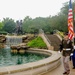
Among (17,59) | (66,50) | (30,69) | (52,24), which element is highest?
(52,24)

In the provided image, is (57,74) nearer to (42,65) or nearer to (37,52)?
(42,65)

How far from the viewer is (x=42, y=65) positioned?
807 cm

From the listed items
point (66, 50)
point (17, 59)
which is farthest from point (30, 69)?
point (17, 59)

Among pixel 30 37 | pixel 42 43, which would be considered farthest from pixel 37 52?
pixel 30 37

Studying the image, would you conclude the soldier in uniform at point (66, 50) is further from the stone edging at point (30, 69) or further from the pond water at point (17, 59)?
the pond water at point (17, 59)

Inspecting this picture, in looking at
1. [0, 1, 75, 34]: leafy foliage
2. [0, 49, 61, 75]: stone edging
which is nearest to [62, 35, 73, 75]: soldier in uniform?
[0, 49, 61, 75]: stone edging

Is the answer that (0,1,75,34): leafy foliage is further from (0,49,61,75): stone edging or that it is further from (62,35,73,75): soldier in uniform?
(62,35,73,75): soldier in uniform

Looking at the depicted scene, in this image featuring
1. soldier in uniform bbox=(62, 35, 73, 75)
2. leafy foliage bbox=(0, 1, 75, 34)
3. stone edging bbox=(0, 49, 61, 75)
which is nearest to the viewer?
stone edging bbox=(0, 49, 61, 75)

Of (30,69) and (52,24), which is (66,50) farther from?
(52,24)

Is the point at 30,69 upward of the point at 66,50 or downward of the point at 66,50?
downward

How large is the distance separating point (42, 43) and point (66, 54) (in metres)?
20.2

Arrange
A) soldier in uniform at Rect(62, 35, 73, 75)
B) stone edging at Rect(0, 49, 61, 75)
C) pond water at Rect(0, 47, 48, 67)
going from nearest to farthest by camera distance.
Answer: stone edging at Rect(0, 49, 61, 75) → soldier in uniform at Rect(62, 35, 73, 75) → pond water at Rect(0, 47, 48, 67)

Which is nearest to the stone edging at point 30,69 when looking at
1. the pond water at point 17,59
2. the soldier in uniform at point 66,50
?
the soldier in uniform at point 66,50

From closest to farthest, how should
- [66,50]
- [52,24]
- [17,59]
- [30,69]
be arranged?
[30,69]
[66,50]
[17,59]
[52,24]
